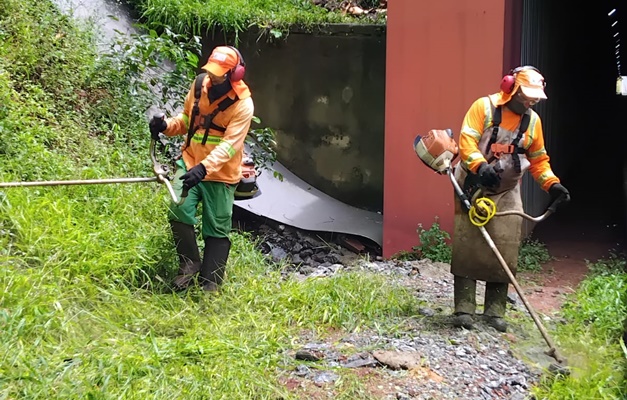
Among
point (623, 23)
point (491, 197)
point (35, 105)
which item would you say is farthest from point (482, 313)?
point (623, 23)

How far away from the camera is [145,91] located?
7555 millimetres

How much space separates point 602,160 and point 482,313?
8.99 meters

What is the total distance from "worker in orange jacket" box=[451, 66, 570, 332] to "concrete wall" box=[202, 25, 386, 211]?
3284 mm

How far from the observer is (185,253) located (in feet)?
16.7

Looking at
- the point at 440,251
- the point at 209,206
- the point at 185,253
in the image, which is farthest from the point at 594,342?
the point at 185,253

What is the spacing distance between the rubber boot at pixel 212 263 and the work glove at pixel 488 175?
6.33 feet

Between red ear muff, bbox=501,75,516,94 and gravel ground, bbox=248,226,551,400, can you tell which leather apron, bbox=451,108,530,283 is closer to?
red ear muff, bbox=501,75,516,94

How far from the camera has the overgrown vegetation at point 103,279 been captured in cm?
353

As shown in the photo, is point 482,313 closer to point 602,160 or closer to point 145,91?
point 145,91

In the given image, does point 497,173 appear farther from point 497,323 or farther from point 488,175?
point 497,323

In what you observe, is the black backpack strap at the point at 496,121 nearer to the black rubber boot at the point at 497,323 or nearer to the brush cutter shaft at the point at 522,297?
the brush cutter shaft at the point at 522,297

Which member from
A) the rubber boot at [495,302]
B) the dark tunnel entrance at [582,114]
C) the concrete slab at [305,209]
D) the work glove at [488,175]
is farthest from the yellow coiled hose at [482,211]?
the dark tunnel entrance at [582,114]

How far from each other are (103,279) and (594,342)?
10.6 feet

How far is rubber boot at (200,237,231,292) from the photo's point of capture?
198 inches
